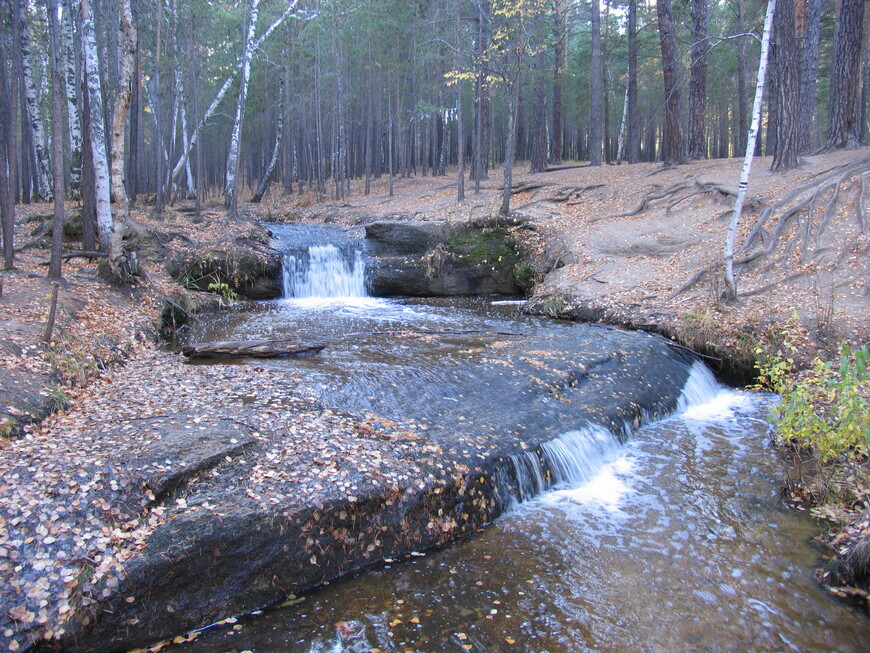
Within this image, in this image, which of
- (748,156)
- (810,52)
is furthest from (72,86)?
(810,52)

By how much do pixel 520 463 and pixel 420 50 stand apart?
26.0m

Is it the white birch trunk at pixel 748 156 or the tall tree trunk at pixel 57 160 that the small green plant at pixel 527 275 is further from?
the tall tree trunk at pixel 57 160

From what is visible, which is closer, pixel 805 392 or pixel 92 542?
pixel 92 542

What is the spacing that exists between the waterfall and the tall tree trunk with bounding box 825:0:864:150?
48.8ft

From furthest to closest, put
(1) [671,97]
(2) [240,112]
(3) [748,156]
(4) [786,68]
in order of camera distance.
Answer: (2) [240,112], (1) [671,97], (4) [786,68], (3) [748,156]

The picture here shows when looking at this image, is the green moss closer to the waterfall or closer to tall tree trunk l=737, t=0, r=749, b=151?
the waterfall

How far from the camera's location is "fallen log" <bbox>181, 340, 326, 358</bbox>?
8938 millimetres

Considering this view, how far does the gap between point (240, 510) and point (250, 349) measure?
4676 millimetres

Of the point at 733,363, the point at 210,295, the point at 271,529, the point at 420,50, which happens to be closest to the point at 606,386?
the point at 733,363

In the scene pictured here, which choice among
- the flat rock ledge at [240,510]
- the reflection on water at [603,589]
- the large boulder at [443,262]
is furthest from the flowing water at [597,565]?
the large boulder at [443,262]

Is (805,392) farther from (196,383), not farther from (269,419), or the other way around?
(196,383)

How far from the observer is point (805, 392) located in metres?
6.04

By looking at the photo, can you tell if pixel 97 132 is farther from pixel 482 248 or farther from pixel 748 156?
pixel 748 156

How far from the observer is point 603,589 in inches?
183
